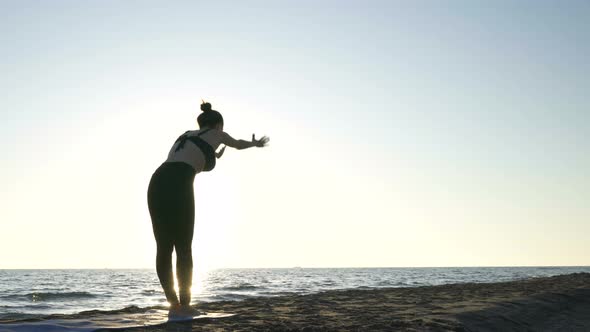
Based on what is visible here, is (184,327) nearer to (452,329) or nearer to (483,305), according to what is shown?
(452,329)

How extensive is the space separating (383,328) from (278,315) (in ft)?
4.28

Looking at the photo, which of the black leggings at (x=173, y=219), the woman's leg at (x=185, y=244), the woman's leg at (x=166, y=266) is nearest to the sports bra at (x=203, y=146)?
the black leggings at (x=173, y=219)

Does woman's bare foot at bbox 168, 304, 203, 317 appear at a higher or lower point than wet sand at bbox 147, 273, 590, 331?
higher

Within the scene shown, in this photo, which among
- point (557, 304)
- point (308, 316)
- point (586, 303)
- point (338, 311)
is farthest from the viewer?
point (586, 303)

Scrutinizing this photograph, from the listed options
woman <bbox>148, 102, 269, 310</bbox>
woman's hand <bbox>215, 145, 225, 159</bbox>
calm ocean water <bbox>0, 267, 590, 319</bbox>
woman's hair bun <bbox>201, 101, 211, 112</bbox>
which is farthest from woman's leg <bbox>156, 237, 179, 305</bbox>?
calm ocean water <bbox>0, 267, 590, 319</bbox>

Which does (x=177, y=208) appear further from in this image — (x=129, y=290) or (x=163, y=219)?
(x=129, y=290)

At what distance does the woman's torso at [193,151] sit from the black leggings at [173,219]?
64mm

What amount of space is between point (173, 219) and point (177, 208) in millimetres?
109

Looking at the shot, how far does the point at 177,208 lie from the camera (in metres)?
4.79

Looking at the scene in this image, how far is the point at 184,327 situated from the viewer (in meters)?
4.02

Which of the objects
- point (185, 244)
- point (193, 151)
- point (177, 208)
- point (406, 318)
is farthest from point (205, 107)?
point (406, 318)

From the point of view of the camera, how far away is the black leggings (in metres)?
4.79

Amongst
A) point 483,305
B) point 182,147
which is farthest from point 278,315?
point 483,305

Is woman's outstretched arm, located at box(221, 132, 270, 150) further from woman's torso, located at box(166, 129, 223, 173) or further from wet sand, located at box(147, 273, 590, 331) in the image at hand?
wet sand, located at box(147, 273, 590, 331)
